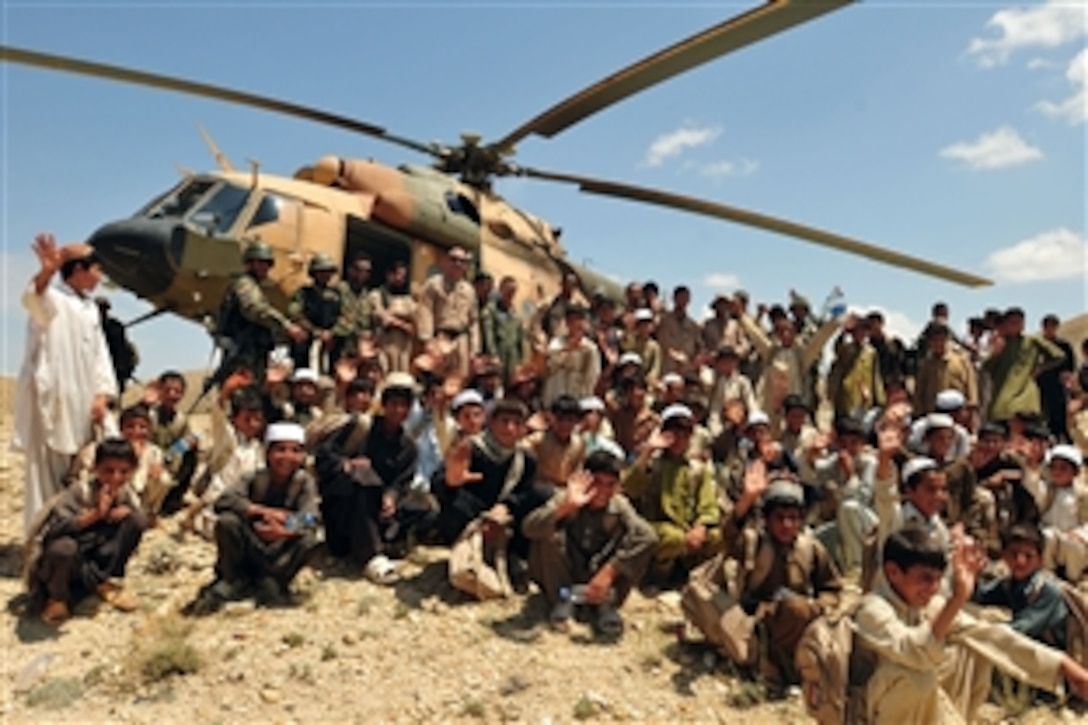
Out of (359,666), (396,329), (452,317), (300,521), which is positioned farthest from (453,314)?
(359,666)

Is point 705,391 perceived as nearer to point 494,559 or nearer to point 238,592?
point 494,559

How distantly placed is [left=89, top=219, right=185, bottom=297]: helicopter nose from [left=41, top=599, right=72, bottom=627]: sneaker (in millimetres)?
3775

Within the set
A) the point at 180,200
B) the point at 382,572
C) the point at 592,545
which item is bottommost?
the point at 382,572

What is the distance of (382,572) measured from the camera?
507 centimetres

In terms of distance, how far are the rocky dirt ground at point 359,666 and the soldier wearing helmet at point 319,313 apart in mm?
2709

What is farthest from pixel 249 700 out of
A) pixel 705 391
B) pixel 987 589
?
pixel 705 391

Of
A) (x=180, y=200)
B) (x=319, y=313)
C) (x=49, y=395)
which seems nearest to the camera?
(x=49, y=395)

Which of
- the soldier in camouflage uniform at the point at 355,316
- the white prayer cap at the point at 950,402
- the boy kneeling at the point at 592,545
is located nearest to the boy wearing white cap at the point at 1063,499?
the white prayer cap at the point at 950,402

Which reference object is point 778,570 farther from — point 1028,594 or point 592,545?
point 1028,594

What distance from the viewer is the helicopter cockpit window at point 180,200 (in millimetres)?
8031

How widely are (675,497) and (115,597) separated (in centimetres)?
325

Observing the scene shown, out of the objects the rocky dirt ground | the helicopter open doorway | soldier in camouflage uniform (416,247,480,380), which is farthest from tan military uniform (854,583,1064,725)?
the helicopter open doorway

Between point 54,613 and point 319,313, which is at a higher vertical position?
point 319,313

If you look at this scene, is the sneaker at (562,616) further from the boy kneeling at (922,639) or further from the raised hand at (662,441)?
the boy kneeling at (922,639)
